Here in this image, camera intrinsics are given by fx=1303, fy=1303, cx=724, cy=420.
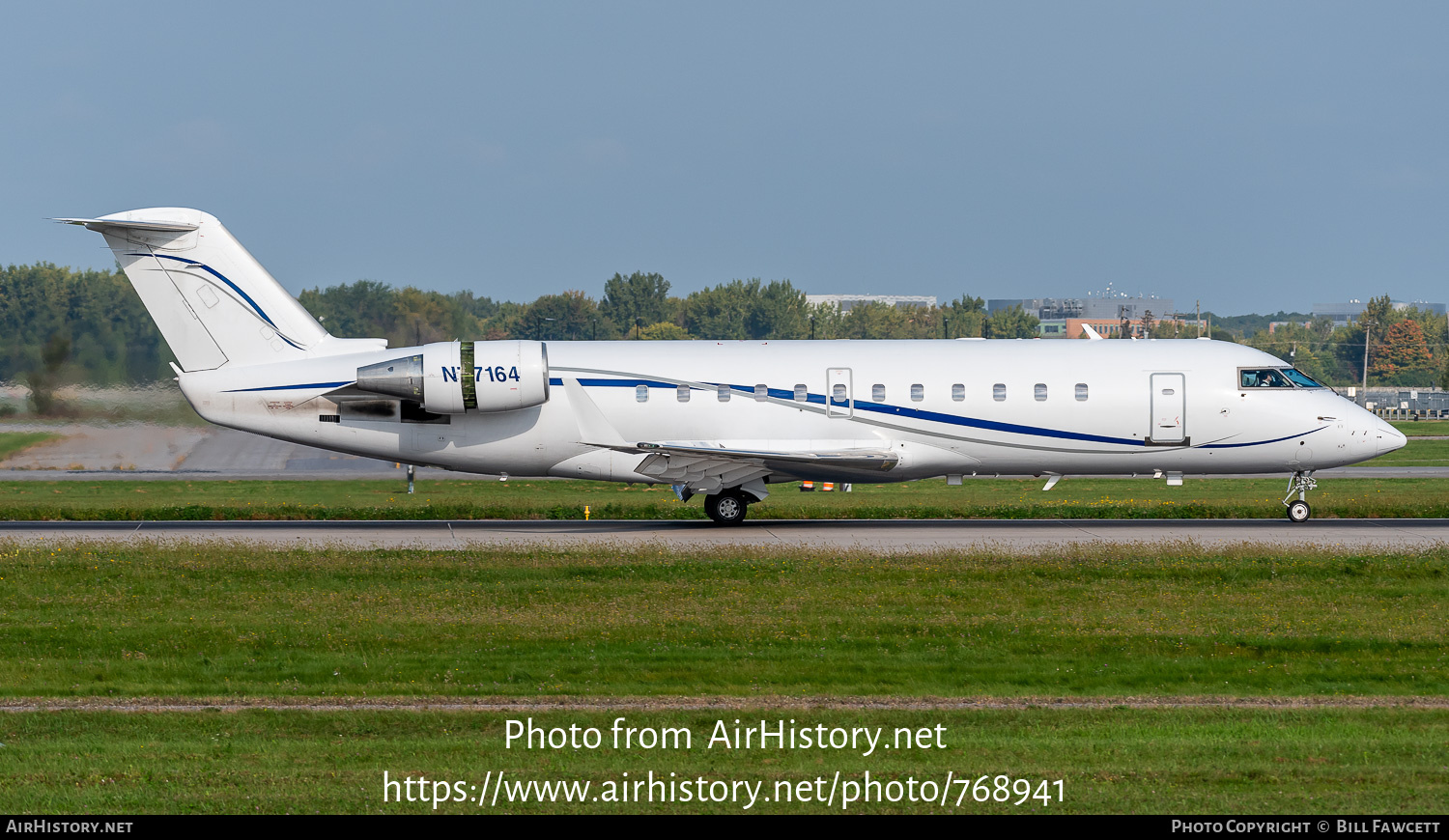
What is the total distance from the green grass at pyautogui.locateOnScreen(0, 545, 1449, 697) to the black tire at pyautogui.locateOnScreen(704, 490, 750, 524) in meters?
5.41

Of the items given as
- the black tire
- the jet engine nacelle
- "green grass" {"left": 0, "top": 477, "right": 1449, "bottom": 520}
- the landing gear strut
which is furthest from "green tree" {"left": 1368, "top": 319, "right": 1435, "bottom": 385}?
the jet engine nacelle

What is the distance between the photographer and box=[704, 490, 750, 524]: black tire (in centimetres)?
2842

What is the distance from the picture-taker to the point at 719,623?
16594mm

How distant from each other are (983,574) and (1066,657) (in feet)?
18.4

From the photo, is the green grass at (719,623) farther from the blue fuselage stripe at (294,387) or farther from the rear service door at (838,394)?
the rear service door at (838,394)

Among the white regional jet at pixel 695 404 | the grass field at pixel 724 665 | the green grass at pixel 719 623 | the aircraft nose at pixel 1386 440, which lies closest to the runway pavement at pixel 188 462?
the white regional jet at pixel 695 404

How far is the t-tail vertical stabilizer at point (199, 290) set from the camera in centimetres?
2747

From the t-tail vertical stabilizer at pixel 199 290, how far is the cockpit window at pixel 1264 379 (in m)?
20.8

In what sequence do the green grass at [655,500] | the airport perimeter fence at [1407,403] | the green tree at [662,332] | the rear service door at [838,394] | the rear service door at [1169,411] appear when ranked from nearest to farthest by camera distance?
the rear service door at [838,394] → the rear service door at [1169,411] → the green grass at [655,500] → the green tree at [662,332] → the airport perimeter fence at [1407,403]

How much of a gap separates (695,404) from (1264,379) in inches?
490

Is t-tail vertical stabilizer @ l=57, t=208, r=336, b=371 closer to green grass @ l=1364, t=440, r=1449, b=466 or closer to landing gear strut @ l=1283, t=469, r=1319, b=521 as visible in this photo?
landing gear strut @ l=1283, t=469, r=1319, b=521

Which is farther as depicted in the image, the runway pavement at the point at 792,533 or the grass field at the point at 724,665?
the runway pavement at the point at 792,533

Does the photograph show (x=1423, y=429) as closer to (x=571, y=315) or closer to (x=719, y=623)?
(x=571, y=315)
